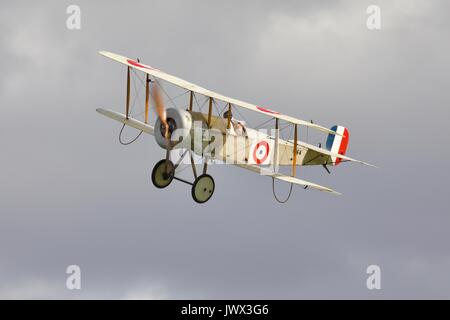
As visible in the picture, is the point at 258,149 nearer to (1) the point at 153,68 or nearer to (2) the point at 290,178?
(2) the point at 290,178

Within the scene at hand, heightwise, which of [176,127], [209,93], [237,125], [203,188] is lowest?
[203,188]

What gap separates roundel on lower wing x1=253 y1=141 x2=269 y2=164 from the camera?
1204 inches

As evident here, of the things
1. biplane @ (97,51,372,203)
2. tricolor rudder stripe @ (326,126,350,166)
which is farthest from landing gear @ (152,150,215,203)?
tricolor rudder stripe @ (326,126,350,166)

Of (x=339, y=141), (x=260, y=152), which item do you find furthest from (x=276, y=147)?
(x=339, y=141)

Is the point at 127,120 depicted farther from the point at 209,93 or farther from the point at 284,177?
the point at 284,177

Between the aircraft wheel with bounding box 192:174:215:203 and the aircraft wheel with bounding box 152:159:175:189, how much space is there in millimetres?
841

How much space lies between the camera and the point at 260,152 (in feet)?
101

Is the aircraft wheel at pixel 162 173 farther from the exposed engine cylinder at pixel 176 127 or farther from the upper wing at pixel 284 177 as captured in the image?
the upper wing at pixel 284 177

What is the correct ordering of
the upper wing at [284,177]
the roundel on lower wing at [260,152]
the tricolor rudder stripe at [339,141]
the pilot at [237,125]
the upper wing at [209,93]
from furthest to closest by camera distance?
1. the tricolor rudder stripe at [339,141]
2. the roundel on lower wing at [260,152]
3. the pilot at [237,125]
4. the upper wing at [209,93]
5. the upper wing at [284,177]

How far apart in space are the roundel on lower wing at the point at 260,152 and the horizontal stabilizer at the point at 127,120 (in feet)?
8.88

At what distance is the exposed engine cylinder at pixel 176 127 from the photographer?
29016 millimetres

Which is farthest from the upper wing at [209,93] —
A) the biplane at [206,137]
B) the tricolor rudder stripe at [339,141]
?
the tricolor rudder stripe at [339,141]

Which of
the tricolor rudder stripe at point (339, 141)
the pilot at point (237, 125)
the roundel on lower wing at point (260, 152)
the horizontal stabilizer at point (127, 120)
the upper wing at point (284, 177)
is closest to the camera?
the upper wing at point (284, 177)

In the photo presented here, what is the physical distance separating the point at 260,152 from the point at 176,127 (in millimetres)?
2664
